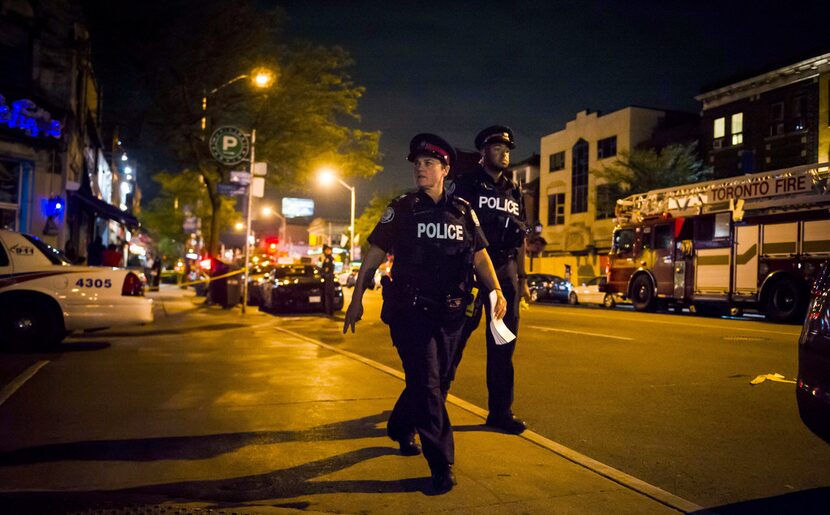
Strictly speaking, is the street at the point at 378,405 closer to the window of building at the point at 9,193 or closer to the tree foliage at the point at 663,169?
the window of building at the point at 9,193

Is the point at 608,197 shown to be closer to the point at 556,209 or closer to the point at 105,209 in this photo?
the point at 556,209

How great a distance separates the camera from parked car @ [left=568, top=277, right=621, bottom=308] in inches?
1008

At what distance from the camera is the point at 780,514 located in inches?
142

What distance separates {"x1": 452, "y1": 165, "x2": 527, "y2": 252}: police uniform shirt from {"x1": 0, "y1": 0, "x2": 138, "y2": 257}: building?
654 inches

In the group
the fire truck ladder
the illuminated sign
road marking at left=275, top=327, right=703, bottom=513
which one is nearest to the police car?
road marking at left=275, top=327, right=703, bottom=513

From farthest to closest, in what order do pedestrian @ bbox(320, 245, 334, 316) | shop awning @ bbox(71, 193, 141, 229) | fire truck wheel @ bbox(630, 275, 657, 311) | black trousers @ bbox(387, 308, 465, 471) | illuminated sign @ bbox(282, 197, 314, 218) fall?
1. illuminated sign @ bbox(282, 197, 314, 218)
2. shop awning @ bbox(71, 193, 141, 229)
3. fire truck wheel @ bbox(630, 275, 657, 311)
4. pedestrian @ bbox(320, 245, 334, 316)
5. black trousers @ bbox(387, 308, 465, 471)

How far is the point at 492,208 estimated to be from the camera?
5160 millimetres

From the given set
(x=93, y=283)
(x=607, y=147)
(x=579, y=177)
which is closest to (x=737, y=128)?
(x=607, y=147)

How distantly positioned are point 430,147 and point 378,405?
2684 mm

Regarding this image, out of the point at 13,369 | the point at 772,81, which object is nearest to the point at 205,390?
the point at 13,369

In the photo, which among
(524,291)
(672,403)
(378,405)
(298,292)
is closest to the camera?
(524,291)

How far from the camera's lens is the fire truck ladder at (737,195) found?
15.8m

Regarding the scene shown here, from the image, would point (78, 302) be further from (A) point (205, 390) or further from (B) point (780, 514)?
(B) point (780, 514)

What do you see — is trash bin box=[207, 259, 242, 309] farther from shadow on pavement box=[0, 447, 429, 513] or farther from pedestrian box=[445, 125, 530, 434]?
shadow on pavement box=[0, 447, 429, 513]
